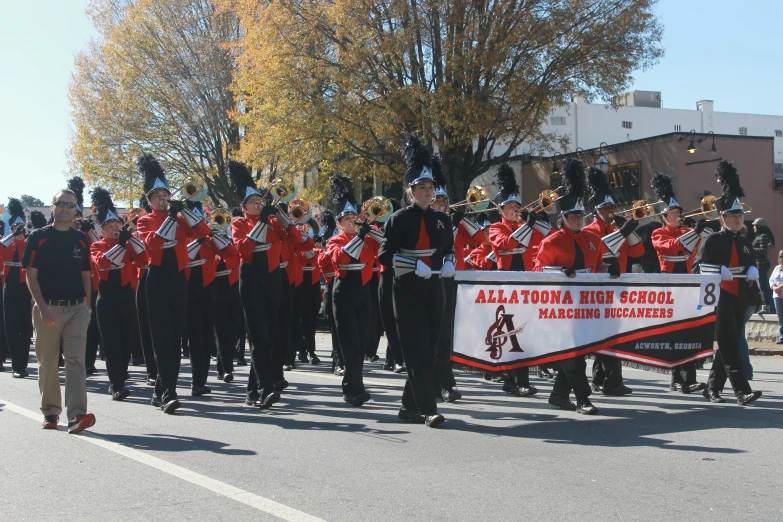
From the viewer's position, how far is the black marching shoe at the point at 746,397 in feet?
30.2

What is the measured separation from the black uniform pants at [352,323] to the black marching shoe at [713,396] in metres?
3.64

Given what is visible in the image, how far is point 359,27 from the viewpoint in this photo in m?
24.6

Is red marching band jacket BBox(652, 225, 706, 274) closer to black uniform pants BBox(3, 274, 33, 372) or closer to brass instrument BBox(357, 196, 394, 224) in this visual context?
brass instrument BBox(357, 196, 394, 224)

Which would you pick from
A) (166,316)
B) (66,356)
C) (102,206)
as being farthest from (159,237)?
(102,206)

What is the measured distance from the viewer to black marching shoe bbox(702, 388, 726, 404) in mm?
9623

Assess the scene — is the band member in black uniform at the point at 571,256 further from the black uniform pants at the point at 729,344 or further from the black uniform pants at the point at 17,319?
the black uniform pants at the point at 17,319

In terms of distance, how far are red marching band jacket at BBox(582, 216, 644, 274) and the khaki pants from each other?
18.8ft

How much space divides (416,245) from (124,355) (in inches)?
177

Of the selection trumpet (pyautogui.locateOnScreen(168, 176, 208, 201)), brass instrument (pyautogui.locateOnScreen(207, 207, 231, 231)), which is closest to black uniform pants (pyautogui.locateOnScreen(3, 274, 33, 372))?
brass instrument (pyautogui.locateOnScreen(207, 207, 231, 231))

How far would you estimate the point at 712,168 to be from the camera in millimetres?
27781

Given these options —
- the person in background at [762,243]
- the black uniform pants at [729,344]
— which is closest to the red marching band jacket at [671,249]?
the black uniform pants at [729,344]

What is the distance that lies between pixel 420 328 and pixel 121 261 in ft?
15.5

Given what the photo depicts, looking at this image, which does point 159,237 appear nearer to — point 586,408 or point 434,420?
point 434,420

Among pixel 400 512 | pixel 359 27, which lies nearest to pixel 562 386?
pixel 400 512
